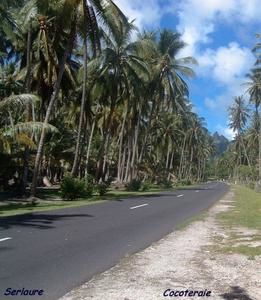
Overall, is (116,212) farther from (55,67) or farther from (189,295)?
(55,67)

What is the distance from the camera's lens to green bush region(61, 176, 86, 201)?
97.5 ft

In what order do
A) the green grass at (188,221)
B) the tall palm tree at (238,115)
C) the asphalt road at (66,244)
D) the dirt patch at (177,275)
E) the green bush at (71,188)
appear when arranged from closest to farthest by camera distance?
1. the dirt patch at (177,275)
2. the asphalt road at (66,244)
3. the green grass at (188,221)
4. the green bush at (71,188)
5. the tall palm tree at (238,115)

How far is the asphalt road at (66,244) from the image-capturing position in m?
7.72

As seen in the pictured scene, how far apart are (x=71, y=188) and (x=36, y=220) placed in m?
13.6

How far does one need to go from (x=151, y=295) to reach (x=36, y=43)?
2835 cm

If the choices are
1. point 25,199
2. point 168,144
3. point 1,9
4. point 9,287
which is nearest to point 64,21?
point 1,9

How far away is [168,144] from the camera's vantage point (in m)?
74.5

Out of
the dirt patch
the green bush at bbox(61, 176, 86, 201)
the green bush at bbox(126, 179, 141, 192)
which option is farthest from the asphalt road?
the green bush at bbox(126, 179, 141, 192)

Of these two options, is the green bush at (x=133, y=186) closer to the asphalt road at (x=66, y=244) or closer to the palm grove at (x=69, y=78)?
the palm grove at (x=69, y=78)

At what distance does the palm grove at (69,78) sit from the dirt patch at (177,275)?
12920mm

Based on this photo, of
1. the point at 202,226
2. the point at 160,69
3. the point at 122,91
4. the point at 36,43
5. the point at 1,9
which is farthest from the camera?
the point at 160,69

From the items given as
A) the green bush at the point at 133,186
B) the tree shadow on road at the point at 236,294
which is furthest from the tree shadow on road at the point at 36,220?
the green bush at the point at 133,186

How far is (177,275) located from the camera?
818cm

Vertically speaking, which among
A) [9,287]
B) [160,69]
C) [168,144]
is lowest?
[9,287]
